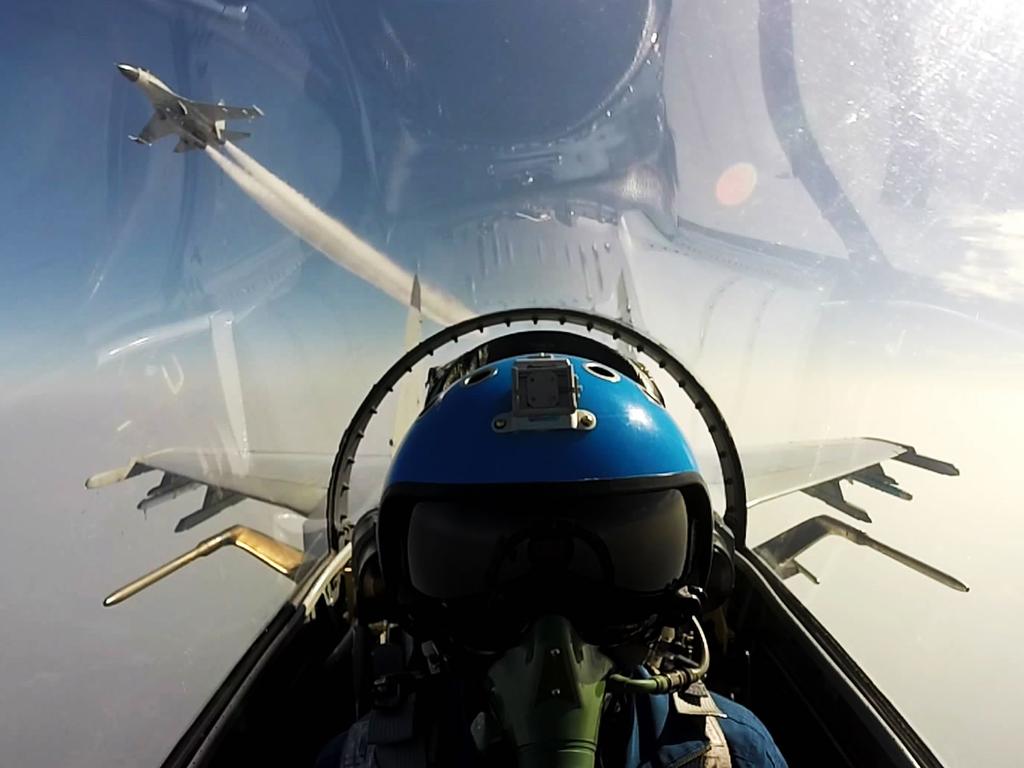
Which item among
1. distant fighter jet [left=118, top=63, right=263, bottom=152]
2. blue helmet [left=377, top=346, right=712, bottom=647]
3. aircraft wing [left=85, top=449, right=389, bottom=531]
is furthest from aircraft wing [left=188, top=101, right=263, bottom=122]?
blue helmet [left=377, top=346, right=712, bottom=647]

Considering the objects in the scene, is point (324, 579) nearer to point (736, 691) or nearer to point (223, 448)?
point (736, 691)

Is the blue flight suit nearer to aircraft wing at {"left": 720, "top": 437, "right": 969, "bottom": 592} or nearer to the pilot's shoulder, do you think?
the pilot's shoulder

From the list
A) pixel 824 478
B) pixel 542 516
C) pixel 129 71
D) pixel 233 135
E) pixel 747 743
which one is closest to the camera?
pixel 542 516

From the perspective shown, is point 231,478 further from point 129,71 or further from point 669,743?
point 129,71

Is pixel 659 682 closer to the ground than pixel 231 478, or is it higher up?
higher up

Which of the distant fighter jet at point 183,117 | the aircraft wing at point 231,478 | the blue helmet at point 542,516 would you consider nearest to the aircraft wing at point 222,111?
the distant fighter jet at point 183,117

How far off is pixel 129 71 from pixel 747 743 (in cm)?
1243

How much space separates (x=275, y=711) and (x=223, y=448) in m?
4.32

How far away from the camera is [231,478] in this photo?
Result: 205 inches

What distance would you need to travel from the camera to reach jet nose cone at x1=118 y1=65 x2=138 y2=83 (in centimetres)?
1010

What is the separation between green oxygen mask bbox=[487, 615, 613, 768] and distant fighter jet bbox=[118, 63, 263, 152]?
11926mm

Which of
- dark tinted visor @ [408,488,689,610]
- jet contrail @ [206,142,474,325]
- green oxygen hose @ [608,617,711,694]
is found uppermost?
jet contrail @ [206,142,474,325]

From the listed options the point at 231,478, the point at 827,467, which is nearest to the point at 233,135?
the point at 231,478

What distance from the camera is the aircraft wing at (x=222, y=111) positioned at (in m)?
11.0
